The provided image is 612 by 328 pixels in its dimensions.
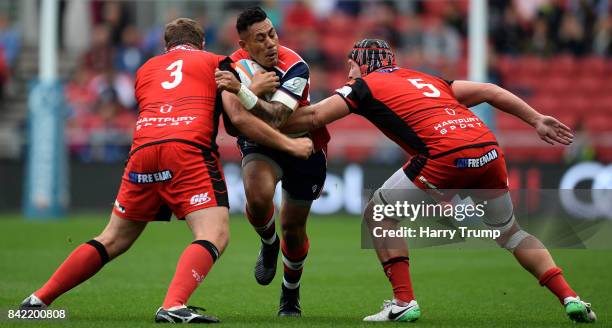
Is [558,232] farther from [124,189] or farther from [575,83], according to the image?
[575,83]

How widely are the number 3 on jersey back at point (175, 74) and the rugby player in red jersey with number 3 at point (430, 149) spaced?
2.80ft

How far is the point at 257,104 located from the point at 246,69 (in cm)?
59

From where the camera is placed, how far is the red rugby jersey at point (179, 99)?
7.85 metres

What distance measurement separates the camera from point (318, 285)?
11234 mm

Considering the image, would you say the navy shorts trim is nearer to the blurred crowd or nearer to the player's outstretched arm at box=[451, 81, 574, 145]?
the player's outstretched arm at box=[451, 81, 574, 145]

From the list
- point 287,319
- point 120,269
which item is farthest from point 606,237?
point 120,269

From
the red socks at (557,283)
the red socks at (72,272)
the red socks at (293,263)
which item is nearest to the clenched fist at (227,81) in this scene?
the red socks at (72,272)

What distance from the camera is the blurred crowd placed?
2300 centimetres

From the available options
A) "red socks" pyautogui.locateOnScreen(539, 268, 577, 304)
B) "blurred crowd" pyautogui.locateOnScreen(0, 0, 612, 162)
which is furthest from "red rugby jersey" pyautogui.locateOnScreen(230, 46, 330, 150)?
"blurred crowd" pyautogui.locateOnScreen(0, 0, 612, 162)

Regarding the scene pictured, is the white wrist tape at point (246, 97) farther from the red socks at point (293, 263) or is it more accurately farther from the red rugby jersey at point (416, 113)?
the red socks at point (293, 263)

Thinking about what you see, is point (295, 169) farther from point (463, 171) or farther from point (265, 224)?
point (463, 171)

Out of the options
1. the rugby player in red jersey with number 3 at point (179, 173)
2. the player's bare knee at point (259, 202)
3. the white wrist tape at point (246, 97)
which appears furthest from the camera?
the player's bare knee at point (259, 202)

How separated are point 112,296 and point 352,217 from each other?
10.9m

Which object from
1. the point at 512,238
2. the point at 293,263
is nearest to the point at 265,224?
the point at 293,263
